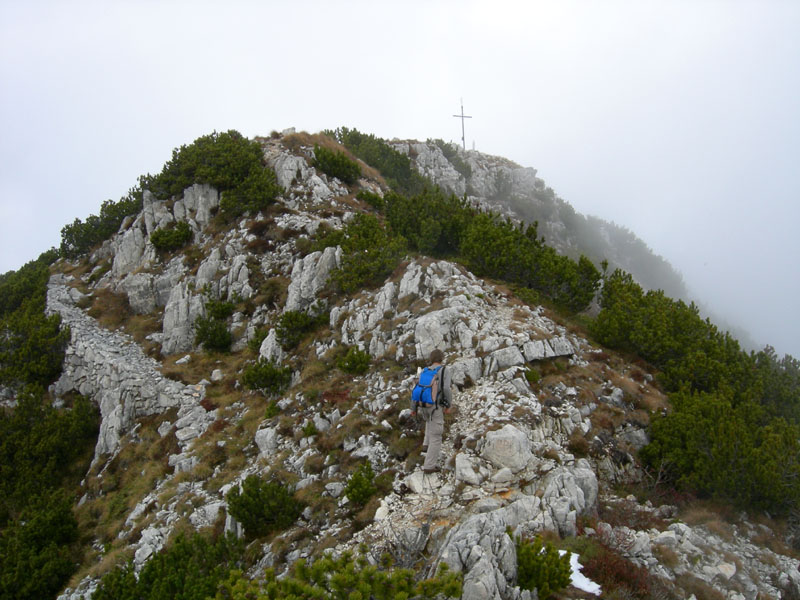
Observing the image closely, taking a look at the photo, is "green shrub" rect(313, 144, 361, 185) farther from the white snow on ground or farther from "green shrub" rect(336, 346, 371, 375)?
the white snow on ground

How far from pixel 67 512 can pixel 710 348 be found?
20.9 metres

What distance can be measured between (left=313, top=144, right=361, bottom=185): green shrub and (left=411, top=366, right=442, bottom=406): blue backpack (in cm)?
1999

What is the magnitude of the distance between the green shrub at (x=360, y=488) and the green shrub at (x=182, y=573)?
8.63 feet

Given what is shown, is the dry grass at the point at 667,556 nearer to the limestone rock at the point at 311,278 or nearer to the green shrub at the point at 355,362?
the green shrub at the point at 355,362

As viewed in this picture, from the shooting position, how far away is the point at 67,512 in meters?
14.6

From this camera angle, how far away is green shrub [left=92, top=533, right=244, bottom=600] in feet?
29.2

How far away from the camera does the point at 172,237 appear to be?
83.6ft

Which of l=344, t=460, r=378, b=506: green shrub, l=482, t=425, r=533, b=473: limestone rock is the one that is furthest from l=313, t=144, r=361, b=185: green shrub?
l=482, t=425, r=533, b=473: limestone rock

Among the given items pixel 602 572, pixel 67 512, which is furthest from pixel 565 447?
pixel 67 512

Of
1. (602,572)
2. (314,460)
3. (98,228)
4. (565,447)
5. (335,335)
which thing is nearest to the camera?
(602,572)

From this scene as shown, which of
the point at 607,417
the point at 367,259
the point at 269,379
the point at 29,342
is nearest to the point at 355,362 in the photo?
the point at 269,379

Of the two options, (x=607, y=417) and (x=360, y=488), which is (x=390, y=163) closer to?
(x=607, y=417)

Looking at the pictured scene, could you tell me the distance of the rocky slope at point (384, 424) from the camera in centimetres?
868

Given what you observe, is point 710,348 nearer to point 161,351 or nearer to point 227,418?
point 227,418
